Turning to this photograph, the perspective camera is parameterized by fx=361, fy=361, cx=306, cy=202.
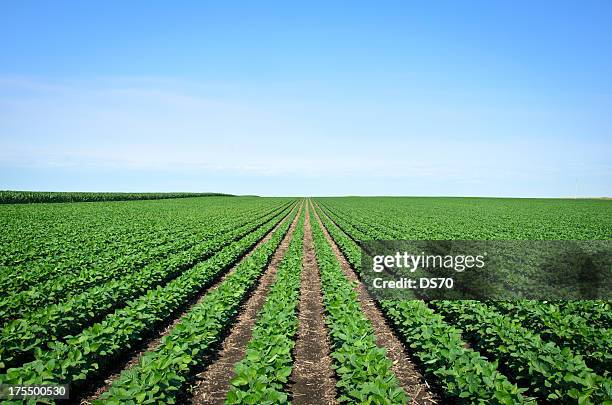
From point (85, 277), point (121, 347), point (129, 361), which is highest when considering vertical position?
point (85, 277)

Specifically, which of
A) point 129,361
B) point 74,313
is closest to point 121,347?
point 129,361

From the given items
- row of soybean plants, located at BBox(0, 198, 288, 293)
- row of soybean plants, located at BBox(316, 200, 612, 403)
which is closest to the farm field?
row of soybean plants, located at BBox(316, 200, 612, 403)

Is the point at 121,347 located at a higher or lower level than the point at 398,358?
higher

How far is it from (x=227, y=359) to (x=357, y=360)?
9.53 feet

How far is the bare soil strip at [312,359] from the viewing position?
628 cm

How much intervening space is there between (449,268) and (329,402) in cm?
1004

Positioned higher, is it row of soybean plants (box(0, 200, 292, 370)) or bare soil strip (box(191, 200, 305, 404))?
row of soybean plants (box(0, 200, 292, 370))

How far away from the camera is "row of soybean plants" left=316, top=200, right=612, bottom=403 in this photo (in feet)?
16.3

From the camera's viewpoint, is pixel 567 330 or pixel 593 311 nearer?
pixel 567 330

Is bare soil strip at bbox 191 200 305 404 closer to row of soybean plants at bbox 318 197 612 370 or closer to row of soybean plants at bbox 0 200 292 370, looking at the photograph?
row of soybean plants at bbox 0 200 292 370

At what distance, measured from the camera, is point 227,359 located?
7406mm

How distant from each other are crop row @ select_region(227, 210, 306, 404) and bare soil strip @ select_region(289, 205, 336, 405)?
1.01ft

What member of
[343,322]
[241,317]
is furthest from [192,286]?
[343,322]

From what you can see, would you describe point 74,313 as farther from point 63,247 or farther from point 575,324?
point 575,324
